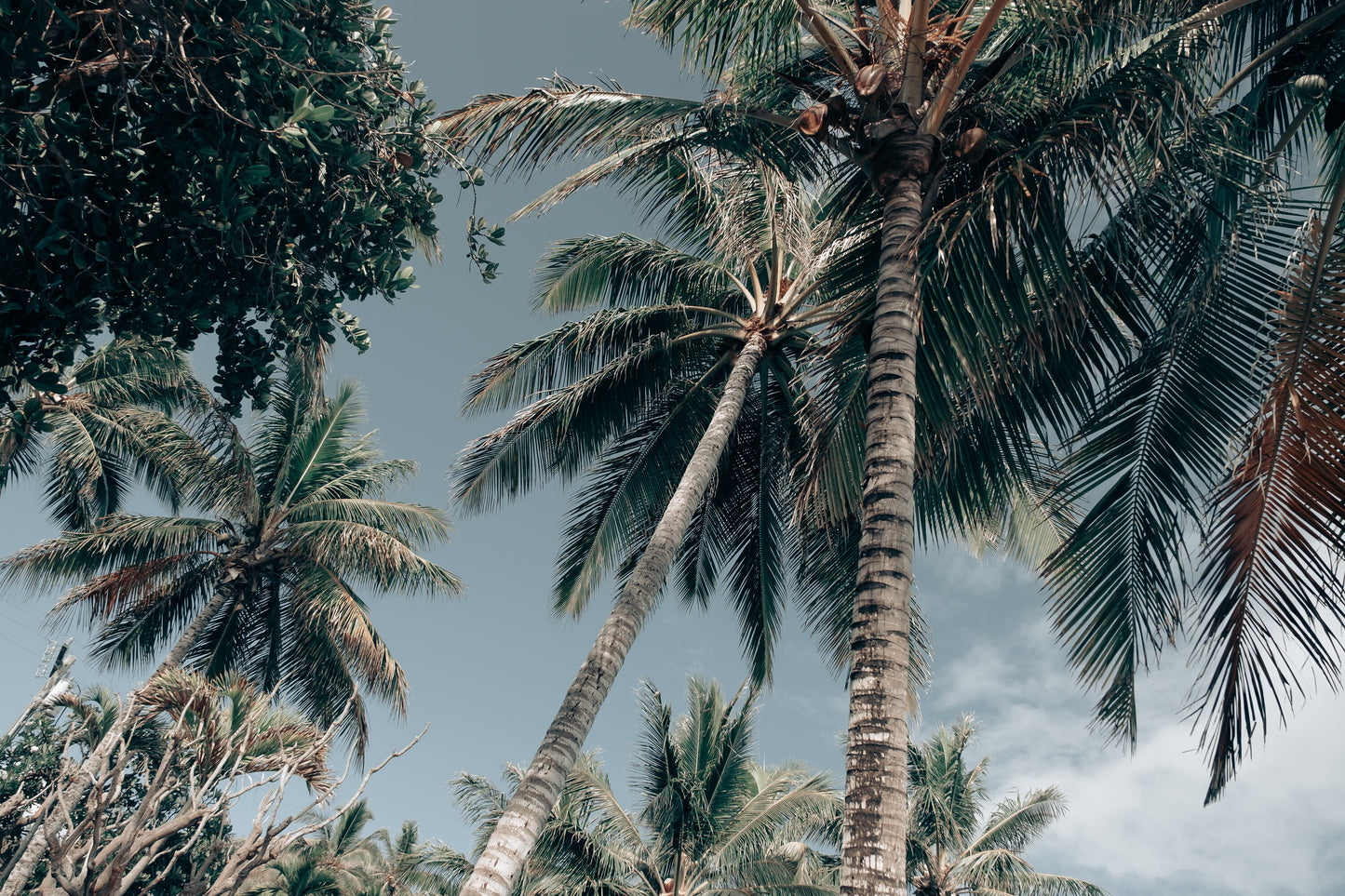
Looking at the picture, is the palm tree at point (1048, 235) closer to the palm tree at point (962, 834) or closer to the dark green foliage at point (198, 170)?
the dark green foliage at point (198, 170)

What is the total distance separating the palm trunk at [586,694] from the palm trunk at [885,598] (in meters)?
2.07

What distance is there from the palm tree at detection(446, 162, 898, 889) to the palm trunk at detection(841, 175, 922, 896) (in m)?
4.73

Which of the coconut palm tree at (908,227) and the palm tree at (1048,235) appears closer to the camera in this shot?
the coconut palm tree at (908,227)

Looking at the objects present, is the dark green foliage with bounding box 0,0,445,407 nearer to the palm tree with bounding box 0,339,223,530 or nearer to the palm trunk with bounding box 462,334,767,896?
the palm trunk with bounding box 462,334,767,896

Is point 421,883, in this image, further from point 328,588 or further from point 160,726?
point 328,588

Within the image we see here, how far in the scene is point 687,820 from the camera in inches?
608

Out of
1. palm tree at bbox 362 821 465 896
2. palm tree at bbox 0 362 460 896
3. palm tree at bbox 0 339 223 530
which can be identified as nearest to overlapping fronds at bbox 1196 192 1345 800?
palm tree at bbox 0 362 460 896

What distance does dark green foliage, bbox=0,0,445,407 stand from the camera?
10.8ft

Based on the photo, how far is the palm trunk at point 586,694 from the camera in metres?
4.72

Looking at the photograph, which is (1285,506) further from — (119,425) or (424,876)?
(424,876)

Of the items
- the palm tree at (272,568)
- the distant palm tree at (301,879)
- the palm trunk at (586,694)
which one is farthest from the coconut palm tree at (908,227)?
the distant palm tree at (301,879)

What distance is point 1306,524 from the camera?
3.86 m

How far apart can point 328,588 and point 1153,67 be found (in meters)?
12.9

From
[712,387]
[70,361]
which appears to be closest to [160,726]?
[712,387]
